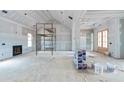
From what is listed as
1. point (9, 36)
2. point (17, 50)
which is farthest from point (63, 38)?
point (9, 36)

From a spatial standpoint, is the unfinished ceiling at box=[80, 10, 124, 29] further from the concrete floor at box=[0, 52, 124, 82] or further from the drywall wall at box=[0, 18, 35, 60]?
the drywall wall at box=[0, 18, 35, 60]

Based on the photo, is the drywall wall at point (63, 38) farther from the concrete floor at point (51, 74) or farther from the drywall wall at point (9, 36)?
the concrete floor at point (51, 74)

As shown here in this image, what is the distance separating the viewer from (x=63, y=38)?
16594 mm

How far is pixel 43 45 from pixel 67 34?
9.55 ft

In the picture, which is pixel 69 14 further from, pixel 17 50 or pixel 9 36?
pixel 17 50

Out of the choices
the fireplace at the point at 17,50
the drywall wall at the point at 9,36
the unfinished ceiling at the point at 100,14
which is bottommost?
the fireplace at the point at 17,50

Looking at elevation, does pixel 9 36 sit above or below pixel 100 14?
below

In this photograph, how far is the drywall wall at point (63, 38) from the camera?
54.0ft

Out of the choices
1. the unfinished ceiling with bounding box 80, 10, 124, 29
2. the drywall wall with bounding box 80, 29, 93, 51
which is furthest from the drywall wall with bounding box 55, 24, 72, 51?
the unfinished ceiling with bounding box 80, 10, 124, 29

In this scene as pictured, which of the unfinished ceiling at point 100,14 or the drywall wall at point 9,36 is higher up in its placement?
the unfinished ceiling at point 100,14

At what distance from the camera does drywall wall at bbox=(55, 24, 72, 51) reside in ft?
54.0

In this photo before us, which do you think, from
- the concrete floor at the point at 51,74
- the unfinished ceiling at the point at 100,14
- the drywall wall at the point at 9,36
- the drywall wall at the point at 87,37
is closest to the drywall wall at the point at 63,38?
the drywall wall at the point at 87,37
